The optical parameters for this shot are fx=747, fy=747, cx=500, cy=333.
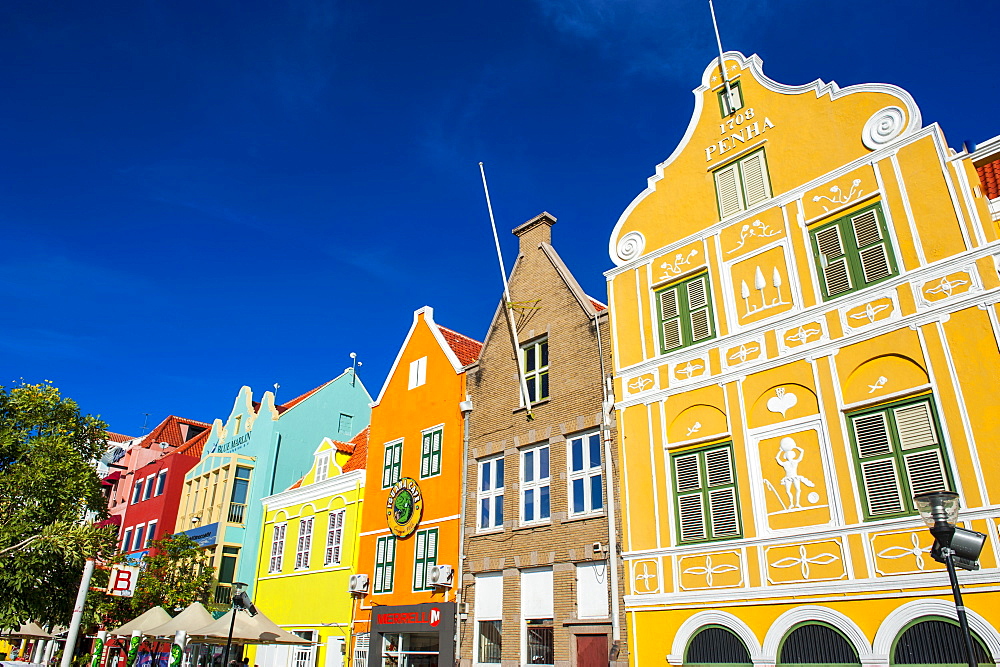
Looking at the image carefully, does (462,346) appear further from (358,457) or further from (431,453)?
(358,457)

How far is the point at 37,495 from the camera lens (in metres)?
18.4

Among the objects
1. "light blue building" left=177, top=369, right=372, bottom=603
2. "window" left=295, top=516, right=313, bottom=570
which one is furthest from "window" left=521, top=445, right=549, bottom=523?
"light blue building" left=177, top=369, right=372, bottom=603

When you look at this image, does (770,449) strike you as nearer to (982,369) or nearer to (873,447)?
(873,447)

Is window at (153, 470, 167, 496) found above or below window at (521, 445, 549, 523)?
above

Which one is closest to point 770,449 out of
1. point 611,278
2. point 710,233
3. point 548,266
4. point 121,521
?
point 710,233

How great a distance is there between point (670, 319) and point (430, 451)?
31.5 feet

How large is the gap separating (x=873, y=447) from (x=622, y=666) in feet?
21.9

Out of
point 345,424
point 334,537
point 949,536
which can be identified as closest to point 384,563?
point 334,537

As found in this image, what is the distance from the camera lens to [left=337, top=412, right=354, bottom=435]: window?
36031 millimetres

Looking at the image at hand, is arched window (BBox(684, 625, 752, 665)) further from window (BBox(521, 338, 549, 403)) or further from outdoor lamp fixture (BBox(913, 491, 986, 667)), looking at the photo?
window (BBox(521, 338, 549, 403))

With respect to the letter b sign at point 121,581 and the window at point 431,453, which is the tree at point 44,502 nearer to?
the letter b sign at point 121,581

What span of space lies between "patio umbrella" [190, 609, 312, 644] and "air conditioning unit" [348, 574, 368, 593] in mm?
3022

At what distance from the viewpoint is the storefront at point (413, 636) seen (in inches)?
781

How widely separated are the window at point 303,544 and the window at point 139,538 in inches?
615
